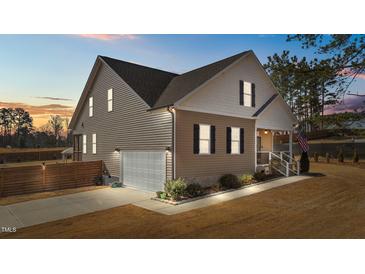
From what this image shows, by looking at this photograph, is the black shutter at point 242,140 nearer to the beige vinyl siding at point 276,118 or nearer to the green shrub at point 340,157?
the beige vinyl siding at point 276,118

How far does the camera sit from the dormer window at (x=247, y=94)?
12.5m

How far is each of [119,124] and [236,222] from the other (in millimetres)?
8590

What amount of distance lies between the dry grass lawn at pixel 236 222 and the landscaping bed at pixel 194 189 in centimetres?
127

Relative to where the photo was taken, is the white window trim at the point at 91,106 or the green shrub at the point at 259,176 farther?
the white window trim at the point at 91,106

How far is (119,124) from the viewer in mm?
13031

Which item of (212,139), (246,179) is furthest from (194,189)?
(246,179)

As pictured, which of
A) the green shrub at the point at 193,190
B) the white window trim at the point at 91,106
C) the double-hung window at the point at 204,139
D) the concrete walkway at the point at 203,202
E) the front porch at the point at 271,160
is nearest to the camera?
the concrete walkway at the point at 203,202

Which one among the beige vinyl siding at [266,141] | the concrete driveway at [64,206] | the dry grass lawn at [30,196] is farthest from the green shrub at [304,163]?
the dry grass lawn at [30,196]

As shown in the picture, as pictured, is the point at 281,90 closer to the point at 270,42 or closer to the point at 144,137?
the point at 270,42

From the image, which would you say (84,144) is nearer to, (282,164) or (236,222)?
(282,164)

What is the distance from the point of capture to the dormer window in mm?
12539

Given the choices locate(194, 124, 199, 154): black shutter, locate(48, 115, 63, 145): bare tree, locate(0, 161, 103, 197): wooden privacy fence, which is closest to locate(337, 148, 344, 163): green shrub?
locate(194, 124, 199, 154): black shutter

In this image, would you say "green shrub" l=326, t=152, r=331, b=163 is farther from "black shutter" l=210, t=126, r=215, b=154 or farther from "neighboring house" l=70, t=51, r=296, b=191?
"black shutter" l=210, t=126, r=215, b=154

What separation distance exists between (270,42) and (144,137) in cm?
669
